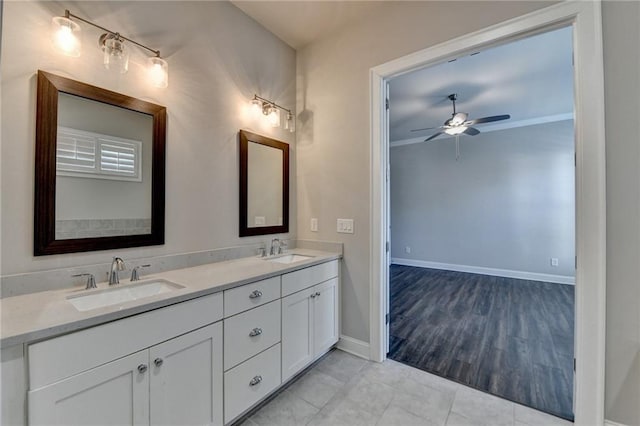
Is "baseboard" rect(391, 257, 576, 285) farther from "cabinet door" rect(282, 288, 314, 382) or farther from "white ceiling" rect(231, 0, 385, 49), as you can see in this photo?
"white ceiling" rect(231, 0, 385, 49)

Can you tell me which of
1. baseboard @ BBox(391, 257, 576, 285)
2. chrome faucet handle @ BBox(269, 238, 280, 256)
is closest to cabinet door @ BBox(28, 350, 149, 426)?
chrome faucet handle @ BBox(269, 238, 280, 256)

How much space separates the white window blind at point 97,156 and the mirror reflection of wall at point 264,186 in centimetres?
85

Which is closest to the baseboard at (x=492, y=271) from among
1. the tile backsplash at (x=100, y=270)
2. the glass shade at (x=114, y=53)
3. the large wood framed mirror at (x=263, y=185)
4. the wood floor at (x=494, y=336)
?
the wood floor at (x=494, y=336)

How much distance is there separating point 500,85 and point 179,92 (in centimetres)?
383

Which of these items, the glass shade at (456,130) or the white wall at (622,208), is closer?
the white wall at (622,208)

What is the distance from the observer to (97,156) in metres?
1.47

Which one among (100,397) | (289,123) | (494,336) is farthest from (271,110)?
(494,336)

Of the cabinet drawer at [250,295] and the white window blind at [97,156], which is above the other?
the white window blind at [97,156]

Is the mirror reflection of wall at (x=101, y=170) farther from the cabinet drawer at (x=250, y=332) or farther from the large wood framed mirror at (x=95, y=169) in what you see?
the cabinet drawer at (x=250, y=332)

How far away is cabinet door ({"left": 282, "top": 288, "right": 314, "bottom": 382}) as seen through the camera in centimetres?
182

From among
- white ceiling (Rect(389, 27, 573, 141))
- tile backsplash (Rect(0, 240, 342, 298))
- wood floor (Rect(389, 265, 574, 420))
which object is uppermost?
white ceiling (Rect(389, 27, 573, 141))

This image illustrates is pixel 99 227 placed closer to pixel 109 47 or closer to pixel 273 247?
pixel 109 47

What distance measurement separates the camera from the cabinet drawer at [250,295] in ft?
4.83

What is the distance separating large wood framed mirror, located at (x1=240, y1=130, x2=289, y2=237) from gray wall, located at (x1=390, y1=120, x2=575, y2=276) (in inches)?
162
